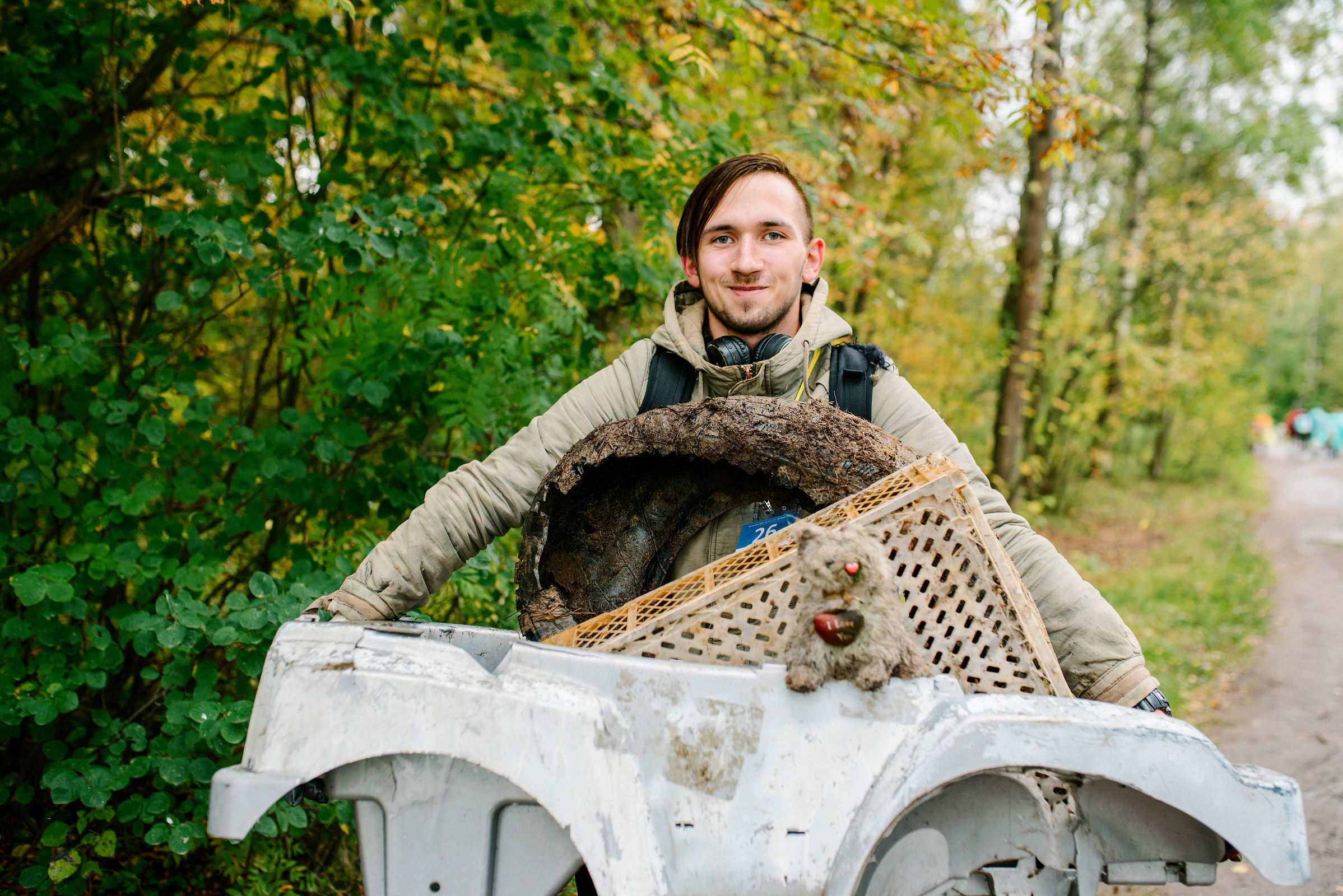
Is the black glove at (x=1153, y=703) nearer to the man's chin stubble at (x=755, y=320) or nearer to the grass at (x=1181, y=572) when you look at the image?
the man's chin stubble at (x=755, y=320)

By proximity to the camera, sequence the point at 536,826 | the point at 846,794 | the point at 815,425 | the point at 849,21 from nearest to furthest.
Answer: the point at 846,794, the point at 536,826, the point at 815,425, the point at 849,21

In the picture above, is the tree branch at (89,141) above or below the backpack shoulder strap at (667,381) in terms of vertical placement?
above

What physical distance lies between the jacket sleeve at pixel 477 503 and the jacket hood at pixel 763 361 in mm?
112

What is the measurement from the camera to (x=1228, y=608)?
26.1ft

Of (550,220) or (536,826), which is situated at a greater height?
(550,220)

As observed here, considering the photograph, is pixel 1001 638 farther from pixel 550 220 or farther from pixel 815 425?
pixel 550 220

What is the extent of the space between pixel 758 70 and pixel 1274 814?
4.47 meters

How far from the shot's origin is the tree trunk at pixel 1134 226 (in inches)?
471

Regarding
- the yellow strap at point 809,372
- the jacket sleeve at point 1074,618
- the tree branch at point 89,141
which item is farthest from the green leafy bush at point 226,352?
the jacket sleeve at point 1074,618

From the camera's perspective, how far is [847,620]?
1170 mm

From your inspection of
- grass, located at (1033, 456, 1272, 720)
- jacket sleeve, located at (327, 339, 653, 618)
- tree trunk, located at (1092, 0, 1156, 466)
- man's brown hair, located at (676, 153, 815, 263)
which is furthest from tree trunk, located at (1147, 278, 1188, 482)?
jacket sleeve, located at (327, 339, 653, 618)

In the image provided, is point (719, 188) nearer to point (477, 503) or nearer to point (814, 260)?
point (814, 260)

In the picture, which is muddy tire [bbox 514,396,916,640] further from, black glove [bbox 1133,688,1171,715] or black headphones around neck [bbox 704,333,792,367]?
black glove [bbox 1133,688,1171,715]

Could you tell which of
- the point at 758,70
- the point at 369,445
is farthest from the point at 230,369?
the point at 758,70
